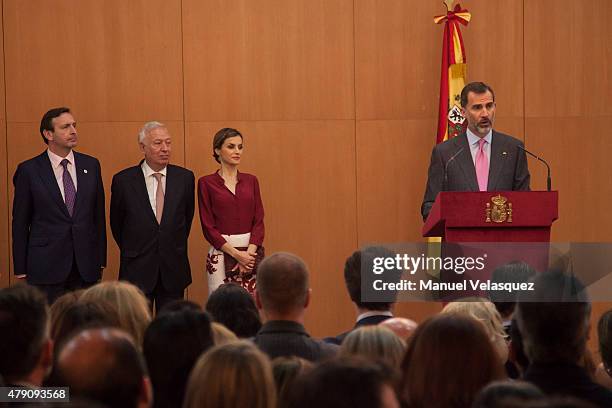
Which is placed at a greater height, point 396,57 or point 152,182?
point 396,57

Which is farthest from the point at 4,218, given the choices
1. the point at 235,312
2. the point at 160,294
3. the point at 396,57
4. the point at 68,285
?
Answer: the point at 235,312

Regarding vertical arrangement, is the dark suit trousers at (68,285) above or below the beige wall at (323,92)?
below

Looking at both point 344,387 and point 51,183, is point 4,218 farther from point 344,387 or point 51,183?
point 344,387

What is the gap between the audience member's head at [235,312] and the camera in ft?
13.5

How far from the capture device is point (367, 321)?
13.6 ft

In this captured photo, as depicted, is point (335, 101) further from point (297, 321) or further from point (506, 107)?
point (297, 321)

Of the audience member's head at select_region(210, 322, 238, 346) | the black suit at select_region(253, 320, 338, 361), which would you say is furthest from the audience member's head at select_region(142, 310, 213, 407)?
the black suit at select_region(253, 320, 338, 361)

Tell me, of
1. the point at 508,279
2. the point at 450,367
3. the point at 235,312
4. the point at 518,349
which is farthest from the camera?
the point at 508,279

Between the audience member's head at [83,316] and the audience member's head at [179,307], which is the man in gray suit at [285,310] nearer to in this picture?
the audience member's head at [179,307]

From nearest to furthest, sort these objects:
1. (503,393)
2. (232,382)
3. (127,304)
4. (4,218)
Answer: (503,393) < (232,382) < (127,304) < (4,218)

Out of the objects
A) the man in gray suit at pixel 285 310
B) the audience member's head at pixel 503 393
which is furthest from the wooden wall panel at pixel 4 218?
the audience member's head at pixel 503 393

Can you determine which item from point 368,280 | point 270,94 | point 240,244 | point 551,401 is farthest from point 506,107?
point 551,401

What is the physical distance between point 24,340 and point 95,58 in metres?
5.23

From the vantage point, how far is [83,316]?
3.41 metres
